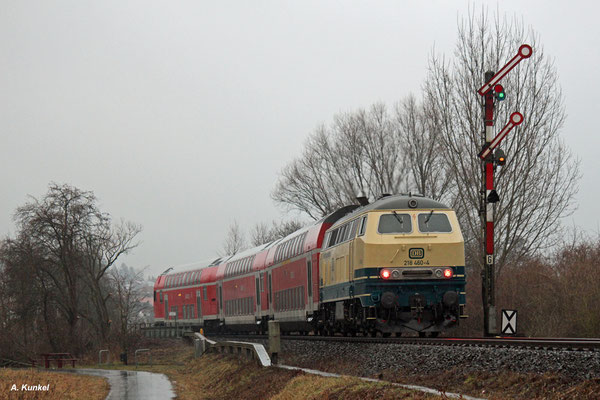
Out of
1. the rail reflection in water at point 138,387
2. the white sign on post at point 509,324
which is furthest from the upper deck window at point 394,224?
the rail reflection in water at point 138,387

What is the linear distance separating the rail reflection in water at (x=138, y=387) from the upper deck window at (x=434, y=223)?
7.51 m

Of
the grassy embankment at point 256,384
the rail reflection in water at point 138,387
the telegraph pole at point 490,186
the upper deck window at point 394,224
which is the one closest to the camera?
the grassy embankment at point 256,384

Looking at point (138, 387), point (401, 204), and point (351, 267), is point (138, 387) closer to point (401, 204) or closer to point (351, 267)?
point (351, 267)

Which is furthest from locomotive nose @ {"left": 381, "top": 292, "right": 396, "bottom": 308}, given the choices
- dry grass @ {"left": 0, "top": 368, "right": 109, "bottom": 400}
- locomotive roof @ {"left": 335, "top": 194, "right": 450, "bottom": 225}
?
dry grass @ {"left": 0, "top": 368, "right": 109, "bottom": 400}

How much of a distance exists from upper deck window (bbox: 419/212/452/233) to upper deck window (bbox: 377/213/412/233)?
0.98ft

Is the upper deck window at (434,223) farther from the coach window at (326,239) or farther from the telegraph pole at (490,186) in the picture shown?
the coach window at (326,239)

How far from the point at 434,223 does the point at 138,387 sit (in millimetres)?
10506

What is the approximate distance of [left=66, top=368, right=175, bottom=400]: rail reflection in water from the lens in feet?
68.7

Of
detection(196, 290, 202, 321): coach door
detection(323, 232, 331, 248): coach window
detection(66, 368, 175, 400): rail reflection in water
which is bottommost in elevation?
detection(66, 368, 175, 400): rail reflection in water

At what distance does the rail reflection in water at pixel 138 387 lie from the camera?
2095 cm

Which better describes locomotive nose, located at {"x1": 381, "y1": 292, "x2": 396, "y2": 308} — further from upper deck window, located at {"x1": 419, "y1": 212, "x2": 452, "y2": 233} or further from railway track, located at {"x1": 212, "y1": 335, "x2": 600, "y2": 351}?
upper deck window, located at {"x1": 419, "y1": 212, "x2": 452, "y2": 233}

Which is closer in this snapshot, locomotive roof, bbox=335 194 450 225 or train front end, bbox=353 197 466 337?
train front end, bbox=353 197 466 337

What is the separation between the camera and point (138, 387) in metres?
24.1

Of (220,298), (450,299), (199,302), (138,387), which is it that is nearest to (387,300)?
(450,299)
